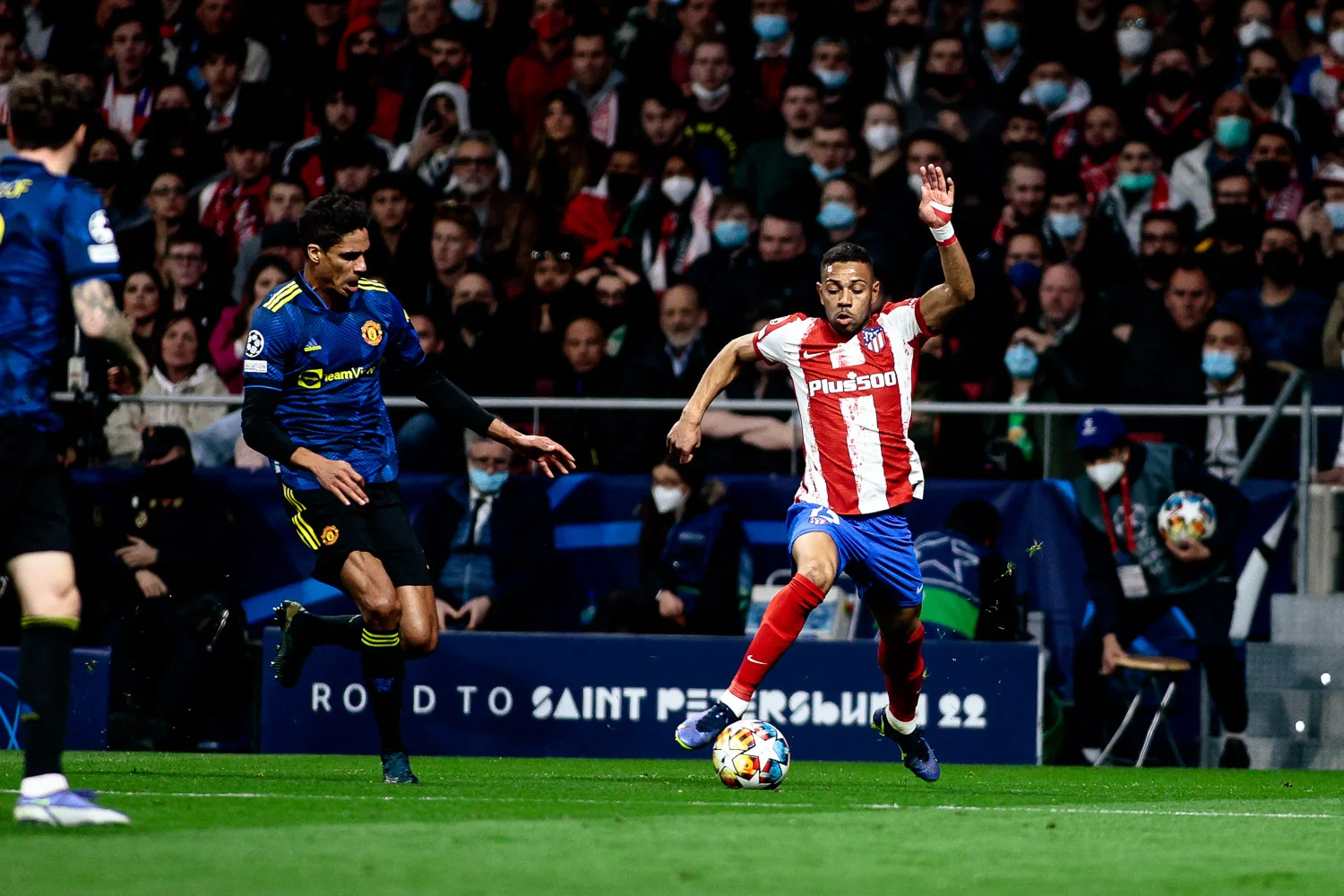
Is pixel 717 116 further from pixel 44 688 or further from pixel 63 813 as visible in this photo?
pixel 63 813

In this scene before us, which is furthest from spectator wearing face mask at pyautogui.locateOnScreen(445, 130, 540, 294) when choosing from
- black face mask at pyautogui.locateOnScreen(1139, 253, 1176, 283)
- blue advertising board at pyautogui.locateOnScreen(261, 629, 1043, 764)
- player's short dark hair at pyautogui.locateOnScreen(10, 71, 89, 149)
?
player's short dark hair at pyautogui.locateOnScreen(10, 71, 89, 149)

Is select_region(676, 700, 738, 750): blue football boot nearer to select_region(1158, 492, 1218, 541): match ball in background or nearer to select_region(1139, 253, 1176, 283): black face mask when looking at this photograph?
select_region(1158, 492, 1218, 541): match ball in background

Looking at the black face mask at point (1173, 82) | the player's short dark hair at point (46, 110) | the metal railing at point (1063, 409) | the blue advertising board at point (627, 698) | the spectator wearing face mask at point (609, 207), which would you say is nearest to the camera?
the player's short dark hair at point (46, 110)

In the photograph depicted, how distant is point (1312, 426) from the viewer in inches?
466

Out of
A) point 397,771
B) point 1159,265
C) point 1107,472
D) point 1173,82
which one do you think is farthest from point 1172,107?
point 397,771

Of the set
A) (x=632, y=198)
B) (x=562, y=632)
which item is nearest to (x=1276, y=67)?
(x=632, y=198)

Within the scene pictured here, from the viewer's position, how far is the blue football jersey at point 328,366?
27.8ft

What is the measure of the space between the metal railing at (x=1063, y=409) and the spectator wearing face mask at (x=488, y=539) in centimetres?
41

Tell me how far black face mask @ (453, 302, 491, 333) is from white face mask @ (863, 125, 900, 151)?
9.68 ft

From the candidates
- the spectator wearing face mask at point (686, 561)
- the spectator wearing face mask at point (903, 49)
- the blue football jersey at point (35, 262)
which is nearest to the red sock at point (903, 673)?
the spectator wearing face mask at point (686, 561)

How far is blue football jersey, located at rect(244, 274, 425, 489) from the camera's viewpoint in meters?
8.48

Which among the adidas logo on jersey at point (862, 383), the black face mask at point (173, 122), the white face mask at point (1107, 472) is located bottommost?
the white face mask at point (1107, 472)

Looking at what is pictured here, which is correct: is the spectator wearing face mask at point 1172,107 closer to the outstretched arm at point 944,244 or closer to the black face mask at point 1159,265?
the black face mask at point 1159,265

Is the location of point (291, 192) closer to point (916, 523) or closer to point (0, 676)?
point (0, 676)
